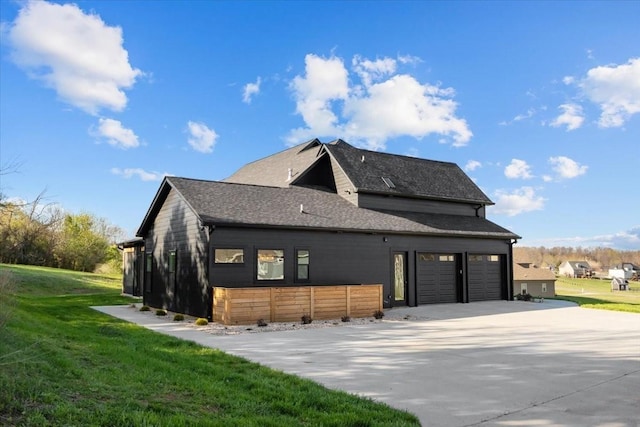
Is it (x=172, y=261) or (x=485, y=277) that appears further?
(x=485, y=277)

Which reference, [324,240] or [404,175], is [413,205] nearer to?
[404,175]

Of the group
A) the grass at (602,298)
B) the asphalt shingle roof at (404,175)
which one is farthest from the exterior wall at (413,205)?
the grass at (602,298)

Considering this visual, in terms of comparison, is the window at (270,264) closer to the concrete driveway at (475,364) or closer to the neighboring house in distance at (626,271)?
the concrete driveway at (475,364)

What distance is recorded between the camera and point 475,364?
746 centimetres

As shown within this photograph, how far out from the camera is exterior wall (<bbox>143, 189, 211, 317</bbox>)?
45.4ft

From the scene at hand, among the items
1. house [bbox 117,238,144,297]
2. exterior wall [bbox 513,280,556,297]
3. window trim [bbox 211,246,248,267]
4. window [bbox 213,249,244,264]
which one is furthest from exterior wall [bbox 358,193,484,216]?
exterior wall [bbox 513,280,556,297]

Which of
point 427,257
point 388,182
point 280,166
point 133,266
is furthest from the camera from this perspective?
point 133,266

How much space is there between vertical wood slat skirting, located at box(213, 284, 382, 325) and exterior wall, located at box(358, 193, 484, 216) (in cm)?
495

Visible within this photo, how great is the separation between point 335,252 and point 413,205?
5786 mm

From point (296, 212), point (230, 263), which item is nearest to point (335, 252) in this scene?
point (296, 212)

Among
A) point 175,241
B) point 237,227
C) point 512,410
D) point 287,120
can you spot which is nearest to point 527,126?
point 287,120

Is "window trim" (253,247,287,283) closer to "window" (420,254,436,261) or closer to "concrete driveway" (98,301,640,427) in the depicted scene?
"concrete driveway" (98,301,640,427)

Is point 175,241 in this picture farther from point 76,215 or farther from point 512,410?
point 76,215

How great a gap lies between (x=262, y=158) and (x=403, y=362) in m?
20.3
